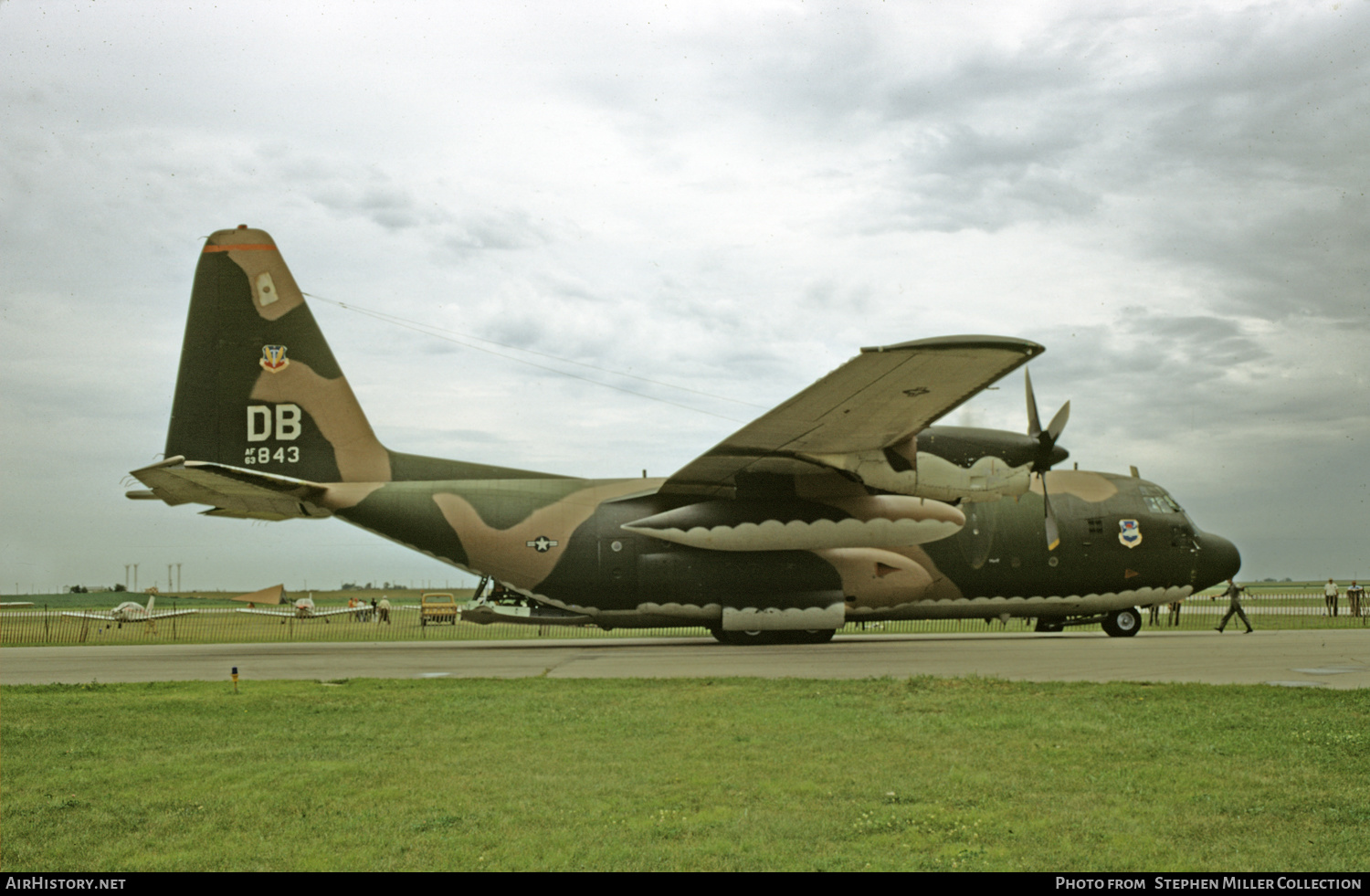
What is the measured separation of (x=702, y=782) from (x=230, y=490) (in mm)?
16757

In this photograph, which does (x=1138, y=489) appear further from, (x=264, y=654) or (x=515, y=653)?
(x=264, y=654)

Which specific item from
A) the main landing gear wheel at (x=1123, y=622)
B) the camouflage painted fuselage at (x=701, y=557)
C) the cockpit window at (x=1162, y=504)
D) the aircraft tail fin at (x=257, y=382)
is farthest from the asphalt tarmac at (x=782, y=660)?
the aircraft tail fin at (x=257, y=382)

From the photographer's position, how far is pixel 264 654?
19.8 m

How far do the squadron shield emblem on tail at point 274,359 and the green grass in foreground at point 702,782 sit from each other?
448 inches

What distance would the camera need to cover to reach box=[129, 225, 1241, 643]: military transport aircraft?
19.5m

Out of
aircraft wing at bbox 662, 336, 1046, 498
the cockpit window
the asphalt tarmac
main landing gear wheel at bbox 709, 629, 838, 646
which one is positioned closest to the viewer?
the asphalt tarmac

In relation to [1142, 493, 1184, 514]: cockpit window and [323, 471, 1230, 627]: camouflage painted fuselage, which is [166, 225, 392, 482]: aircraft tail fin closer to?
[323, 471, 1230, 627]: camouflage painted fuselage

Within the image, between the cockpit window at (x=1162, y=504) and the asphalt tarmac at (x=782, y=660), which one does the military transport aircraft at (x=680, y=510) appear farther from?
the asphalt tarmac at (x=782, y=660)

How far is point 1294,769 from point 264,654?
19.2 m

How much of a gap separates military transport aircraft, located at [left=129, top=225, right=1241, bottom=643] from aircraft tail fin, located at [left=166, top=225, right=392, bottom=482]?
0.04m

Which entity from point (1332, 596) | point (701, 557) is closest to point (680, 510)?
point (701, 557)

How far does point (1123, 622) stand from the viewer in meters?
23.2

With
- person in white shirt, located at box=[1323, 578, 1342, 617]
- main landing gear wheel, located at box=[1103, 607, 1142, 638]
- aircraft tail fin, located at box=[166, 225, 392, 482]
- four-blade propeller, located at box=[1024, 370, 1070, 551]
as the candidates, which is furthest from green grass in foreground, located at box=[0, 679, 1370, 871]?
person in white shirt, located at box=[1323, 578, 1342, 617]
